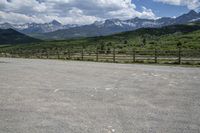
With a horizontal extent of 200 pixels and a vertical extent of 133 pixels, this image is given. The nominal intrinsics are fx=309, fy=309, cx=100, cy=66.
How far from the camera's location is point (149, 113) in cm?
828

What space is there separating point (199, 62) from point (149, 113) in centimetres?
2265

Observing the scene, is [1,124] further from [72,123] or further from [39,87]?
[39,87]

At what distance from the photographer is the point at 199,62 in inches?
1156

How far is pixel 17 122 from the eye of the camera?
7371 mm

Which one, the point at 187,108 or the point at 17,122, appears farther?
the point at 187,108

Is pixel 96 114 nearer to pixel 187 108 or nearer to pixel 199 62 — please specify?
pixel 187 108

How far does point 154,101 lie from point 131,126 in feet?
9.95

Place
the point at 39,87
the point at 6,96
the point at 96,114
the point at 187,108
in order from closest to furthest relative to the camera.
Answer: the point at 96,114, the point at 187,108, the point at 6,96, the point at 39,87

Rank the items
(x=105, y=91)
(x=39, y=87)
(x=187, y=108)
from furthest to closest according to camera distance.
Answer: (x=39, y=87) → (x=105, y=91) → (x=187, y=108)

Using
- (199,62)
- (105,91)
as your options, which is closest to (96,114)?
(105,91)

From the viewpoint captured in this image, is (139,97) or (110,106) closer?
(110,106)

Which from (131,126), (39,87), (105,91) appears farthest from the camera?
(39,87)

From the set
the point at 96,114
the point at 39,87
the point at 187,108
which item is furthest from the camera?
the point at 39,87

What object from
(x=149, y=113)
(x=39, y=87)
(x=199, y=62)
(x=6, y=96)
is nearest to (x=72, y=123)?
(x=149, y=113)
